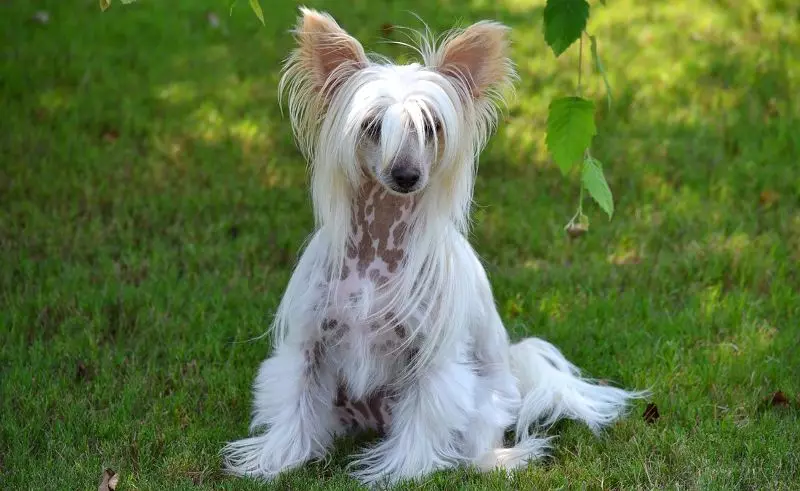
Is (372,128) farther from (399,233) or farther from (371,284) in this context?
(371,284)

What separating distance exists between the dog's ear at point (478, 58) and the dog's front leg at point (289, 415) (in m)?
1.06

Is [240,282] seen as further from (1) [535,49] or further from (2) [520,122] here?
(1) [535,49]

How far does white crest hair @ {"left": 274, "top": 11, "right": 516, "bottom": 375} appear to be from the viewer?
3398 millimetres

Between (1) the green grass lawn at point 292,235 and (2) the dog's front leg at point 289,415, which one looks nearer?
(2) the dog's front leg at point 289,415

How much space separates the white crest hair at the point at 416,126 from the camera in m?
3.40

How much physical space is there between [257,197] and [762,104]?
11.1ft

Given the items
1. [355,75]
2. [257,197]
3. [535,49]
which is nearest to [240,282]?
[257,197]

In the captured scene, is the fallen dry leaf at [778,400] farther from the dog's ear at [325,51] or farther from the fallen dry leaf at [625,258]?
the dog's ear at [325,51]

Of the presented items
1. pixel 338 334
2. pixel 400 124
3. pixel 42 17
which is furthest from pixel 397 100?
pixel 42 17

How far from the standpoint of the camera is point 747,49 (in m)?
7.68

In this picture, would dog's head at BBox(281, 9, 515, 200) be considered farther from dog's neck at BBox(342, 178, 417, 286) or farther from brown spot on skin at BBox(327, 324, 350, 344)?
brown spot on skin at BBox(327, 324, 350, 344)

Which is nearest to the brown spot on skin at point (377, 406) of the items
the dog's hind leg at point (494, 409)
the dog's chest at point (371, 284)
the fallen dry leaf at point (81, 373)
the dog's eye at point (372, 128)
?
the dog's chest at point (371, 284)

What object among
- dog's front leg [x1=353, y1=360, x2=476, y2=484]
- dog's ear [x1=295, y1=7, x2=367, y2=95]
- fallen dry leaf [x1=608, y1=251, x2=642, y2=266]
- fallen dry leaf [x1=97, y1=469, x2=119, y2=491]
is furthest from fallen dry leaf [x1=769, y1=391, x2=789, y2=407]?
fallen dry leaf [x1=97, y1=469, x2=119, y2=491]

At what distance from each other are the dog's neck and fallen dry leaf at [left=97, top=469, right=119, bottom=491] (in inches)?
40.0
